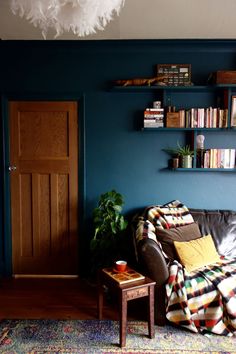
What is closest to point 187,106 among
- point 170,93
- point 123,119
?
point 170,93

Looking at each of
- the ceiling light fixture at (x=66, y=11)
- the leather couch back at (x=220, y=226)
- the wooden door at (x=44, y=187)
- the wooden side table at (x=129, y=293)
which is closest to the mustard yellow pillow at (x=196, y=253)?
the leather couch back at (x=220, y=226)

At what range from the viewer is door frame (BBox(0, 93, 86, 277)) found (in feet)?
11.3

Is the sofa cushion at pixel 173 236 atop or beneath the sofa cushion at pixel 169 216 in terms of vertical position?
beneath

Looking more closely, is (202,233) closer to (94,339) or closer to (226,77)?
(94,339)

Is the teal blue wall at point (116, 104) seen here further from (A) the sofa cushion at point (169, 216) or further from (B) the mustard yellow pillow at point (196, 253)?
(B) the mustard yellow pillow at point (196, 253)

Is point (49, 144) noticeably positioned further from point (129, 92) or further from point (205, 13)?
point (205, 13)

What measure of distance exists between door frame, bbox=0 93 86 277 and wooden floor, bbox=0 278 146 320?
10.9 inches

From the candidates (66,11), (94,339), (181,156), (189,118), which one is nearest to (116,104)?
(189,118)

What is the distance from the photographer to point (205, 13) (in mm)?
2816

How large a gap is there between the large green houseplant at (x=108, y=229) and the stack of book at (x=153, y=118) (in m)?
0.80

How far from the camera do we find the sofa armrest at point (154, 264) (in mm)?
2549

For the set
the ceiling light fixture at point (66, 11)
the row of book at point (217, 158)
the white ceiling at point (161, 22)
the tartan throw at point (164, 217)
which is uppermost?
the white ceiling at point (161, 22)

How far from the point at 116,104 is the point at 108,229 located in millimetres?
1332

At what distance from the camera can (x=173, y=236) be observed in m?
2.96
